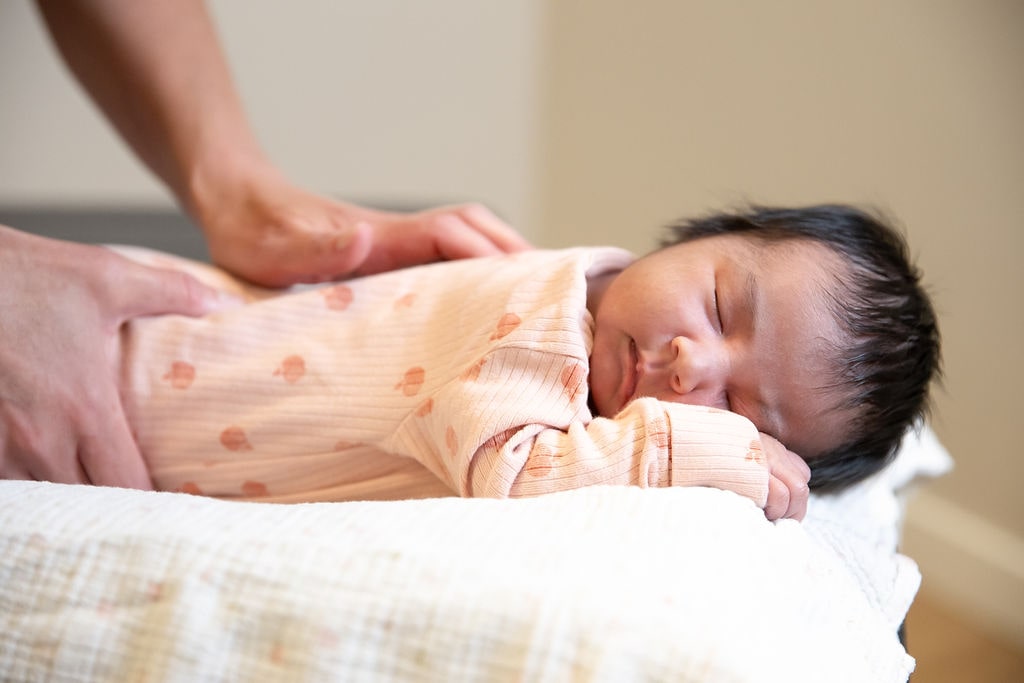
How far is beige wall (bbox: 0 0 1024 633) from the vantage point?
1.78 metres

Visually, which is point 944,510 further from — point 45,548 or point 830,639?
point 45,548

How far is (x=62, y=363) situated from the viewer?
34.3 inches

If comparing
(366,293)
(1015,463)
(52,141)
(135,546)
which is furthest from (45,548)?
(52,141)

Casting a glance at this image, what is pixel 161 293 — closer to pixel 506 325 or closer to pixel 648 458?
pixel 506 325

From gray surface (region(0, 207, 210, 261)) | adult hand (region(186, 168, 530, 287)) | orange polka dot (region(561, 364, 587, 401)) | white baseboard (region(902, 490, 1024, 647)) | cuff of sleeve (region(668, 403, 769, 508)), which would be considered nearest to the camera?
cuff of sleeve (region(668, 403, 769, 508))

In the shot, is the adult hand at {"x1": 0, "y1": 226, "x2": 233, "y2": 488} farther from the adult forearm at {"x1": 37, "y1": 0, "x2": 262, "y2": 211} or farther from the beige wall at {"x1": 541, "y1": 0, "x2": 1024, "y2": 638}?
the beige wall at {"x1": 541, "y1": 0, "x2": 1024, "y2": 638}

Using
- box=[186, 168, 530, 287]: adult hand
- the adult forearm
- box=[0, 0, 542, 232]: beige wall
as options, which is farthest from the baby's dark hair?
box=[0, 0, 542, 232]: beige wall

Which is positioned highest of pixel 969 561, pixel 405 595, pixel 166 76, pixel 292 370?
pixel 166 76

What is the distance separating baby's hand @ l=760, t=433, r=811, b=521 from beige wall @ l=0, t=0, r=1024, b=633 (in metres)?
1.14

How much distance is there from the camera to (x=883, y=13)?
6.10ft

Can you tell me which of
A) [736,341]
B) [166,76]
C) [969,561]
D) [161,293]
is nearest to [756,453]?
[736,341]

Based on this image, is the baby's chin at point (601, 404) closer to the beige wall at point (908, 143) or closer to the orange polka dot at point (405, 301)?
the orange polka dot at point (405, 301)

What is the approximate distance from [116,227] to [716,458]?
1.25 m

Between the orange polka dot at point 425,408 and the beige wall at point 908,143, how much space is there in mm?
1302
